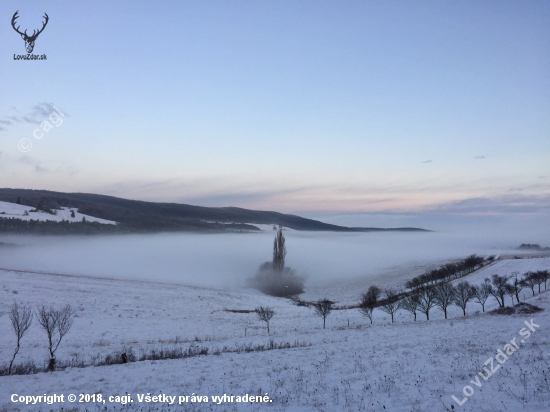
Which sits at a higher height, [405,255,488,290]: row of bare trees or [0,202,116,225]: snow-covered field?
[0,202,116,225]: snow-covered field

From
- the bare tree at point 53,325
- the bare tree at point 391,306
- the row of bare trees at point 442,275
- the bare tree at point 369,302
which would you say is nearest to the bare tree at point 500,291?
the bare tree at point 391,306

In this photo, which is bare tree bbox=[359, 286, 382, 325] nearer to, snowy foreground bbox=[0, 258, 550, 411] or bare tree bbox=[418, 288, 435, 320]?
bare tree bbox=[418, 288, 435, 320]

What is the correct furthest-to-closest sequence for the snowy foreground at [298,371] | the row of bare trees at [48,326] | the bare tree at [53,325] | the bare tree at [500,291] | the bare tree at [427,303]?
the bare tree at [500,291], the bare tree at [427,303], the bare tree at [53,325], the row of bare trees at [48,326], the snowy foreground at [298,371]

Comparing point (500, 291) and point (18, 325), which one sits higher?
point (18, 325)

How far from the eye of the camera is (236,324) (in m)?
42.3

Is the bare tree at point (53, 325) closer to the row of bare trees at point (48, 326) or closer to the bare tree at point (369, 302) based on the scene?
the row of bare trees at point (48, 326)

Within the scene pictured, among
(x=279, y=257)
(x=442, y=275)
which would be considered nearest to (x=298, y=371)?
(x=279, y=257)

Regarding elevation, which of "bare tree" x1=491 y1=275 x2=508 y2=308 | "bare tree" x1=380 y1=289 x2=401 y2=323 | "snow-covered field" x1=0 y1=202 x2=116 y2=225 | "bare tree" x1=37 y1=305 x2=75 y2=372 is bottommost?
"bare tree" x1=380 y1=289 x2=401 y2=323

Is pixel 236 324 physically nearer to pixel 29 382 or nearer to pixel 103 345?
pixel 103 345

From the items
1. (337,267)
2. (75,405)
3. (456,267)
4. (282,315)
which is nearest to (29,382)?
(75,405)

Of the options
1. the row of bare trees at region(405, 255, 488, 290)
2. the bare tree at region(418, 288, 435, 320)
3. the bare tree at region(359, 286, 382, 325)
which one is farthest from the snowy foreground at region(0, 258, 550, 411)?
the row of bare trees at region(405, 255, 488, 290)

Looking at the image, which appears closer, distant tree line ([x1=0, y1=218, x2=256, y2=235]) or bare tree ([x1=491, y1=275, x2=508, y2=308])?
bare tree ([x1=491, y1=275, x2=508, y2=308])

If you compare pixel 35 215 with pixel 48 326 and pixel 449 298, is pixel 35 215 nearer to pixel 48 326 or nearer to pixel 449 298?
pixel 48 326

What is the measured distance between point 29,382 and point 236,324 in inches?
1097
